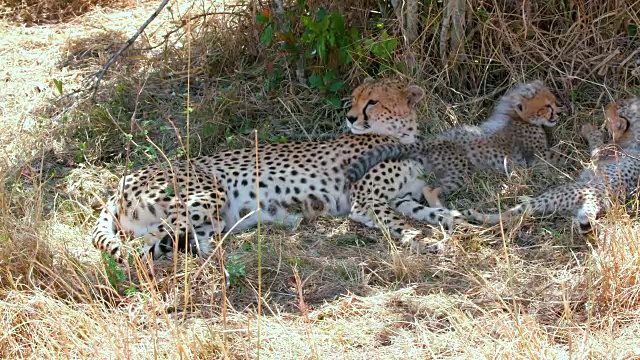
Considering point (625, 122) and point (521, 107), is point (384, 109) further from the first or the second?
point (625, 122)

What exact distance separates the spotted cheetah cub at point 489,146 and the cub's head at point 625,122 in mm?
348

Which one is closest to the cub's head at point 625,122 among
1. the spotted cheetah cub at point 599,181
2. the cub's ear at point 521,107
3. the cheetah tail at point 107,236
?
the spotted cheetah cub at point 599,181

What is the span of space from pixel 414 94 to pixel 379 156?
46 cm

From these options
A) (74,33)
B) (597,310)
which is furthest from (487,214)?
(74,33)

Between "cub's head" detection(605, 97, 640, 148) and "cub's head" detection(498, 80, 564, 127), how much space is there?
0.35 meters

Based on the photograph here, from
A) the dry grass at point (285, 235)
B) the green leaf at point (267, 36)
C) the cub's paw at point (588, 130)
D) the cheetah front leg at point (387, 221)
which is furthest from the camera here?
the green leaf at point (267, 36)

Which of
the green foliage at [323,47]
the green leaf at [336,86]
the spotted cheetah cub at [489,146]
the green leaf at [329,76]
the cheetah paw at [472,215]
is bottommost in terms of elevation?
the cheetah paw at [472,215]

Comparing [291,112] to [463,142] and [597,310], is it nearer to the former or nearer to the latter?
[463,142]

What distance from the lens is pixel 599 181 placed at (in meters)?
4.39

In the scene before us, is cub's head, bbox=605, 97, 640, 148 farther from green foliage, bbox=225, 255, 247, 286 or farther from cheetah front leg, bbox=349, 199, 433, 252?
green foliage, bbox=225, 255, 247, 286

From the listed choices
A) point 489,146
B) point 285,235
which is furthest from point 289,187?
point 489,146

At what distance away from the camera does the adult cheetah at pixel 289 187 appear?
4.39 m

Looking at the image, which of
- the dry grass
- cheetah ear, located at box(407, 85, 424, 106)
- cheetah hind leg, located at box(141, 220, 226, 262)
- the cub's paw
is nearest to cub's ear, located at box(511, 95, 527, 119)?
the dry grass

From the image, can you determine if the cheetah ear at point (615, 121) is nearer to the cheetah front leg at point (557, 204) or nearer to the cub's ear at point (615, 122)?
the cub's ear at point (615, 122)
